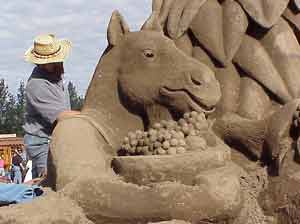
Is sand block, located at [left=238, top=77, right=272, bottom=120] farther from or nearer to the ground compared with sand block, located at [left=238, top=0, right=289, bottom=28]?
nearer to the ground

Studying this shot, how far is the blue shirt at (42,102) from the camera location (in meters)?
3.96

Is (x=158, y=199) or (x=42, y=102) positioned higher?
(x=42, y=102)

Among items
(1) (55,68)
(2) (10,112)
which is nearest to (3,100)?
(2) (10,112)

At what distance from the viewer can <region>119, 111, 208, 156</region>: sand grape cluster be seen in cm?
273

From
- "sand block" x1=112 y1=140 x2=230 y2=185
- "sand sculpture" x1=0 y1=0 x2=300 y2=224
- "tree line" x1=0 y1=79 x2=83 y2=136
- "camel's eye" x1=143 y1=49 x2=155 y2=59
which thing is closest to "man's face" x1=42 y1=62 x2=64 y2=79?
"sand sculpture" x1=0 y1=0 x2=300 y2=224

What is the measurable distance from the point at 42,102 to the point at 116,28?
110cm

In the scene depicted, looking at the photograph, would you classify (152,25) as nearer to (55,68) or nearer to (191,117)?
(191,117)

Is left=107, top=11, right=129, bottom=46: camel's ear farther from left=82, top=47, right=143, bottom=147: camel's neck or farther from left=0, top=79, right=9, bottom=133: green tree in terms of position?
left=0, top=79, right=9, bottom=133: green tree

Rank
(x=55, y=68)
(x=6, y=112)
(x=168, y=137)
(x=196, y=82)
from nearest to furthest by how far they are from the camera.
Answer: (x=168, y=137)
(x=196, y=82)
(x=55, y=68)
(x=6, y=112)

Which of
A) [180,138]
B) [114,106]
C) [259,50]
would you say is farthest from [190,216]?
A: [259,50]

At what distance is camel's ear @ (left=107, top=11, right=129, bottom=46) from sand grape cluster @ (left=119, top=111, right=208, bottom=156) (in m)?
0.44

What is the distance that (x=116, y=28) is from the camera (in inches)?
120

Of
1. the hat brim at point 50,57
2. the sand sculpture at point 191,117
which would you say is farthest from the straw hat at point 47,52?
the sand sculpture at point 191,117

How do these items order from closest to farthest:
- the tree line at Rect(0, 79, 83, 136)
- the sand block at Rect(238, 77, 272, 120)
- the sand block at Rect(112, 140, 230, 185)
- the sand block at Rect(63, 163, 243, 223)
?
the sand block at Rect(63, 163, 243, 223) < the sand block at Rect(112, 140, 230, 185) < the sand block at Rect(238, 77, 272, 120) < the tree line at Rect(0, 79, 83, 136)
